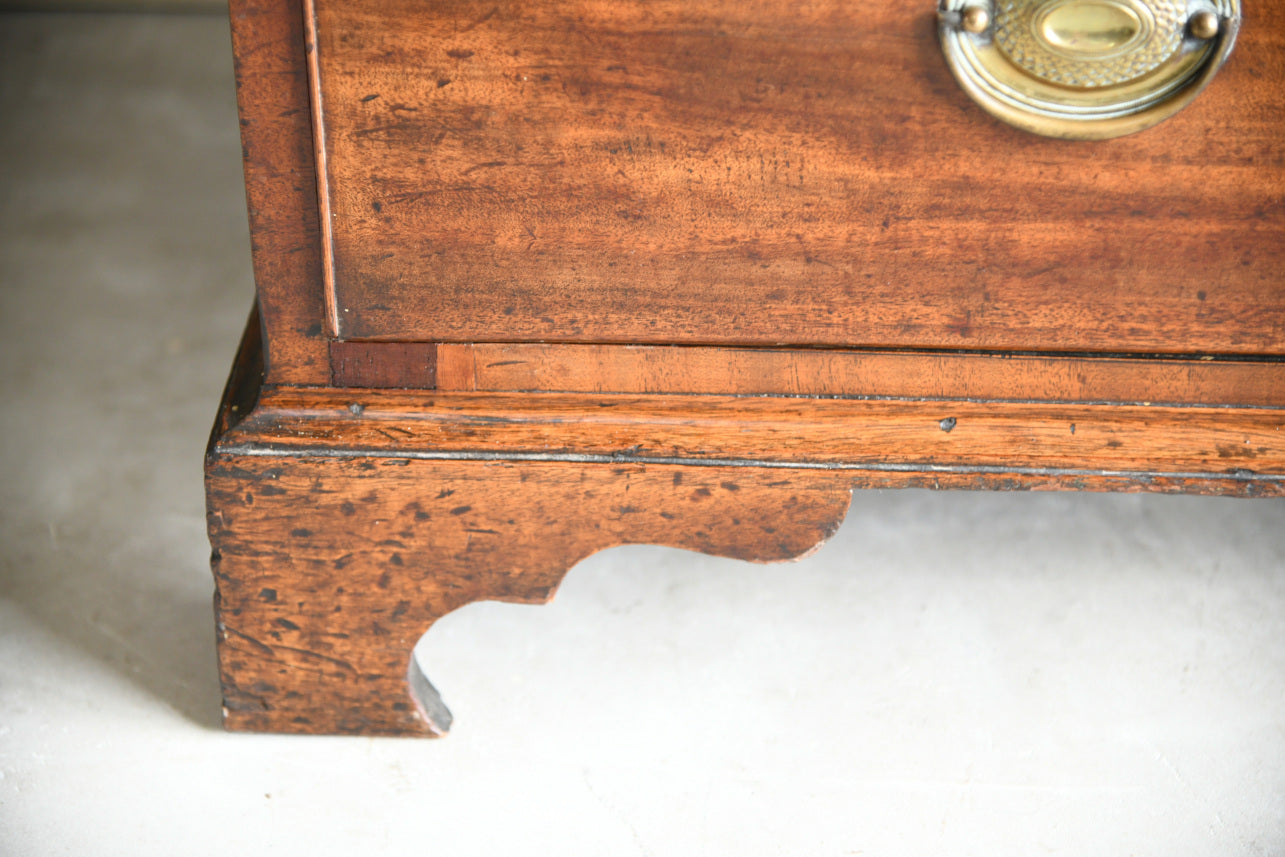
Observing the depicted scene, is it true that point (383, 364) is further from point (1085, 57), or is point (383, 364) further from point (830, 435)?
point (1085, 57)

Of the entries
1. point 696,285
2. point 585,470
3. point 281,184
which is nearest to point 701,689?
point 585,470

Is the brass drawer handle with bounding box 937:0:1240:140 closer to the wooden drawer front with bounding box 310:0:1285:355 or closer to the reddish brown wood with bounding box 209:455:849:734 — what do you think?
the wooden drawer front with bounding box 310:0:1285:355

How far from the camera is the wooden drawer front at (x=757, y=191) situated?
2.23ft

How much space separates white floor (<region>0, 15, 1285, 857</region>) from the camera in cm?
76

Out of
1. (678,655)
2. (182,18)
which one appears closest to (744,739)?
(678,655)

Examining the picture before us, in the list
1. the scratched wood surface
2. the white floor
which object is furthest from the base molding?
the white floor

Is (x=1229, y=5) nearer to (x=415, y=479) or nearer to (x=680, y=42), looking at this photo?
(x=680, y=42)

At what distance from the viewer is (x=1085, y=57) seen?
0.64m

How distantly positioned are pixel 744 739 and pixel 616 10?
546 mm

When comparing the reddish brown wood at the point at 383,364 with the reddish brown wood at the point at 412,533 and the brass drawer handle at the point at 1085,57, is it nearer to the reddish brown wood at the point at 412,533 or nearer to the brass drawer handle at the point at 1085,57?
the reddish brown wood at the point at 412,533

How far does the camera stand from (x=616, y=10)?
0.67 metres

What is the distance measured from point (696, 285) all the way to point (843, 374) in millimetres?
125

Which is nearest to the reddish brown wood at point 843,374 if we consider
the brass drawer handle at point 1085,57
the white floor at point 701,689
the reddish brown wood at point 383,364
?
the reddish brown wood at point 383,364

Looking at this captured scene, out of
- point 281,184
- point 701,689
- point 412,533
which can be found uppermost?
point 281,184
